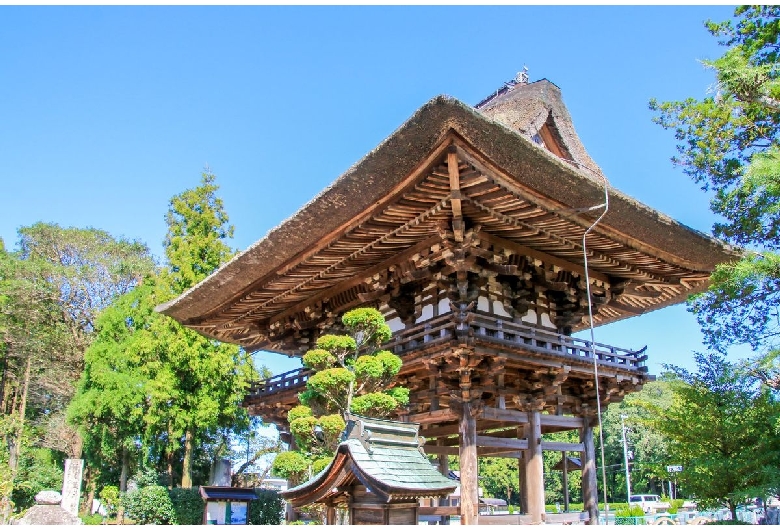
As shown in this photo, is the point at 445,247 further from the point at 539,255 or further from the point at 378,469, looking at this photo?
the point at 378,469

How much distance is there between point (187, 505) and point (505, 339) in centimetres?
1430

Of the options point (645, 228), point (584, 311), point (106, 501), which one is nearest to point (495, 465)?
point (106, 501)

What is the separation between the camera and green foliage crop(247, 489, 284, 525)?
21.1 m

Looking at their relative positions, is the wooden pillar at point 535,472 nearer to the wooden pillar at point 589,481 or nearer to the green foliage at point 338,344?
the wooden pillar at point 589,481

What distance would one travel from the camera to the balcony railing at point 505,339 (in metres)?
9.66

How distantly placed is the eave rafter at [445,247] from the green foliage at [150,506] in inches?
325

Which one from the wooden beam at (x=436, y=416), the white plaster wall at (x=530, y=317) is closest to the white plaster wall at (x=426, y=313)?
the wooden beam at (x=436, y=416)

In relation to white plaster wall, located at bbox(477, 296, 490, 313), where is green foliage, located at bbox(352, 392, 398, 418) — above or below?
below

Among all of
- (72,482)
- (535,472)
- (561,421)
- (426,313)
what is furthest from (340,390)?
(72,482)

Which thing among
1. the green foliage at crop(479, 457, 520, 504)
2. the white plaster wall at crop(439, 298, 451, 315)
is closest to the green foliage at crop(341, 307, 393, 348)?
the white plaster wall at crop(439, 298, 451, 315)

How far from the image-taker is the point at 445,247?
33.3ft

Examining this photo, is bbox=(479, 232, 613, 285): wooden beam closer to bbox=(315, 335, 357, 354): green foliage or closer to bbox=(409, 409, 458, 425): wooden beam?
bbox=(315, 335, 357, 354): green foliage

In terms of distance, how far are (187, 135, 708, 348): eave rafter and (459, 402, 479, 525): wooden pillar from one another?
251 cm

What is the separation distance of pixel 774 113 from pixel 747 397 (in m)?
4.98
